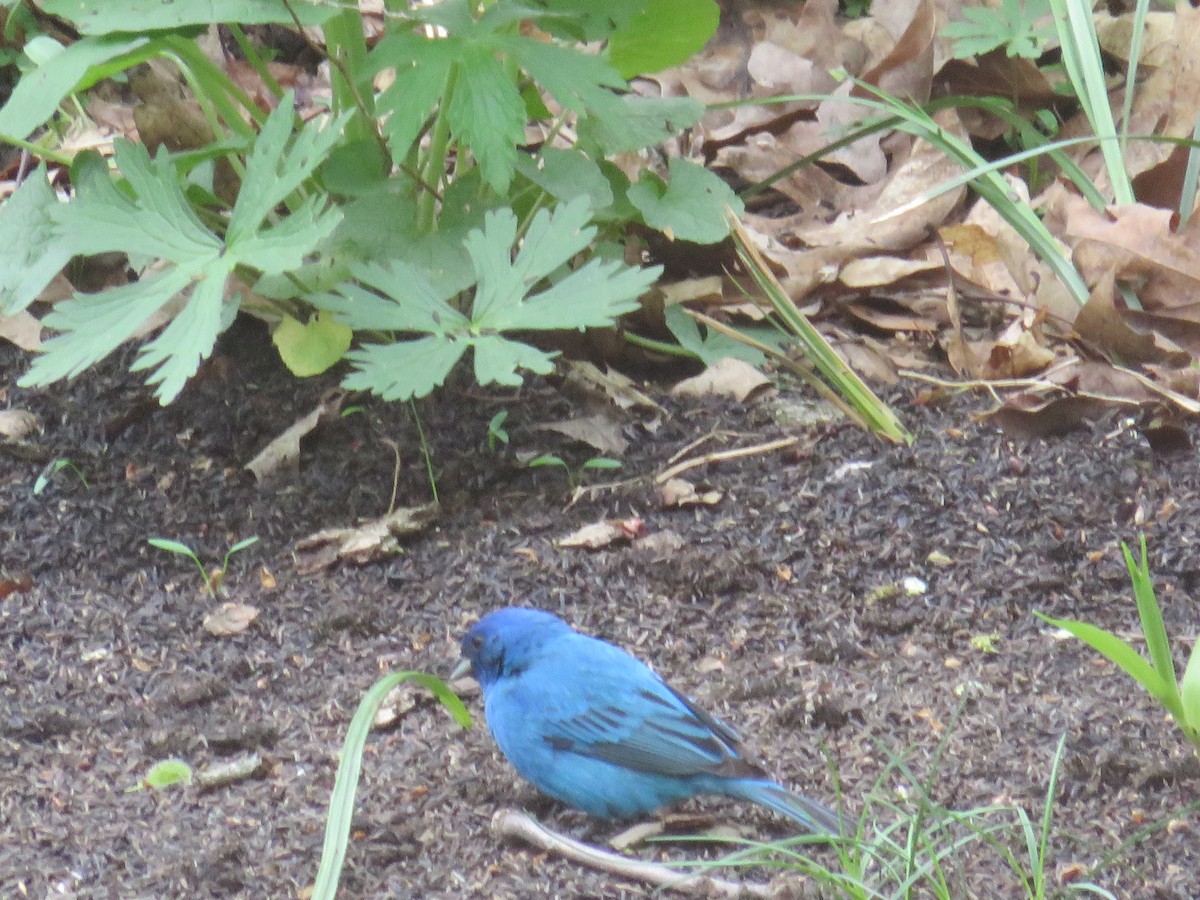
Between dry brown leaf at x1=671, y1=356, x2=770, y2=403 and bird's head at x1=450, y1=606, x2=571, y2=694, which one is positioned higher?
bird's head at x1=450, y1=606, x2=571, y2=694

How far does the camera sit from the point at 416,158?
2.85 m

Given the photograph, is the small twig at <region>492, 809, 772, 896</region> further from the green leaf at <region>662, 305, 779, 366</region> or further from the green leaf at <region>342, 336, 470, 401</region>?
the green leaf at <region>662, 305, 779, 366</region>

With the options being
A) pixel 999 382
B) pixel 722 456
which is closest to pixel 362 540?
pixel 722 456

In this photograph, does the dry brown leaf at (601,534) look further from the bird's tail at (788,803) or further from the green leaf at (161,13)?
the green leaf at (161,13)

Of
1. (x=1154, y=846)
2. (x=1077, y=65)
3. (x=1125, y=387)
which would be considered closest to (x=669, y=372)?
(x=1125, y=387)

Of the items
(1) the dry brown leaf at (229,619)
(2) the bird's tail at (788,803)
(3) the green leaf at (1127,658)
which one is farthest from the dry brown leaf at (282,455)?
(3) the green leaf at (1127,658)

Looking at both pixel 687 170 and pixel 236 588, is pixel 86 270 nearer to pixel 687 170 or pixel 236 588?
pixel 236 588

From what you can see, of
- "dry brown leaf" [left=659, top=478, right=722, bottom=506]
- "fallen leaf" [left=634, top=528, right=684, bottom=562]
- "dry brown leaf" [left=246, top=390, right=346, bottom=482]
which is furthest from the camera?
"dry brown leaf" [left=246, top=390, right=346, bottom=482]

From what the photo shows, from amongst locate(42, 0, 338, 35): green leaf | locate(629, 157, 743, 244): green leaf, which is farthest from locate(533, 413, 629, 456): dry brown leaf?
locate(42, 0, 338, 35): green leaf

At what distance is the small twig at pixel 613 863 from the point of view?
1.77 m

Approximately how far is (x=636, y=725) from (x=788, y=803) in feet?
0.91

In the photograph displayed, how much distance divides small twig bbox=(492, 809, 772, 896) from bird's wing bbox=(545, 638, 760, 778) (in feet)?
0.52

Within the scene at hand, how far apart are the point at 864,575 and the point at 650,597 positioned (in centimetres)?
41

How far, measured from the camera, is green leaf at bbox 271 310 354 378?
112 inches
